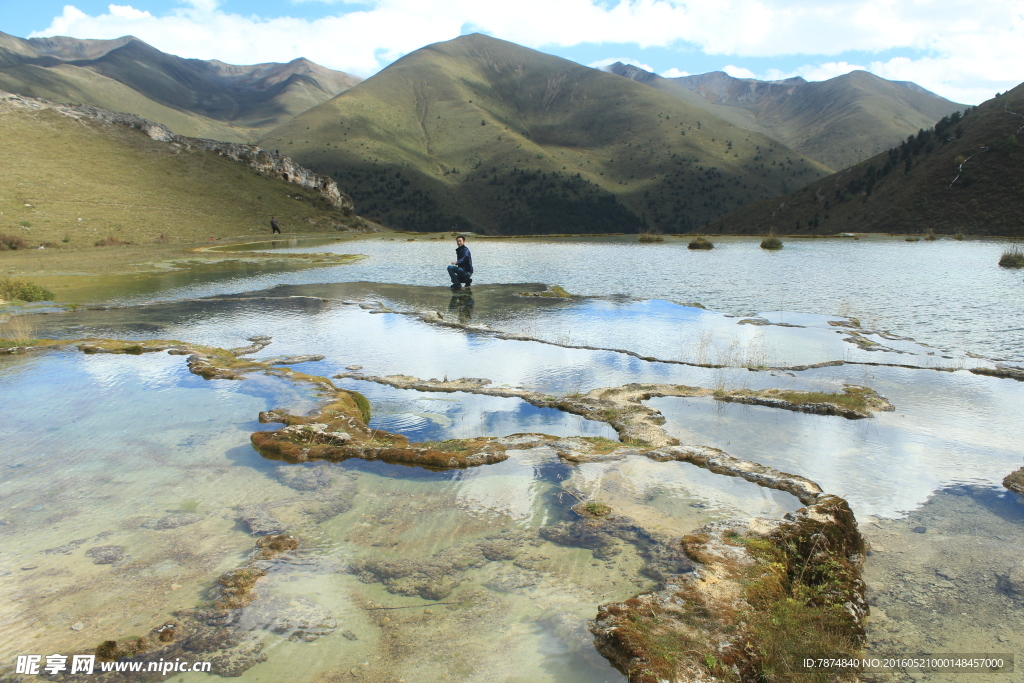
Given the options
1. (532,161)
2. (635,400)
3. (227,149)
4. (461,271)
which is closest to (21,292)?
(461,271)

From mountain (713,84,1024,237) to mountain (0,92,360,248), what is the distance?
225 feet

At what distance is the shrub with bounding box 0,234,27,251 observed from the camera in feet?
138

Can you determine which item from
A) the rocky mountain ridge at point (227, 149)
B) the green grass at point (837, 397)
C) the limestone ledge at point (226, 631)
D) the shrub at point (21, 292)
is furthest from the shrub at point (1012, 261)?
the rocky mountain ridge at point (227, 149)

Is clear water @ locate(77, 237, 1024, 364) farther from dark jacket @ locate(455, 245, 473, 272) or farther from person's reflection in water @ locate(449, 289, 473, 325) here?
person's reflection in water @ locate(449, 289, 473, 325)

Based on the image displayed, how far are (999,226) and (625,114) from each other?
421 feet

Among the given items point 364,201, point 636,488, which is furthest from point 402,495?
A: point 364,201

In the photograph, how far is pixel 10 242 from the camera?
4241 centimetres

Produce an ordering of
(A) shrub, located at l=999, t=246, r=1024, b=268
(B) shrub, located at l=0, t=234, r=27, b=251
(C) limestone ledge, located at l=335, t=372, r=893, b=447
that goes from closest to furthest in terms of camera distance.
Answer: (C) limestone ledge, located at l=335, t=372, r=893, b=447, (A) shrub, located at l=999, t=246, r=1024, b=268, (B) shrub, located at l=0, t=234, r=27, b=251

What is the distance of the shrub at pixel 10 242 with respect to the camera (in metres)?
42.0

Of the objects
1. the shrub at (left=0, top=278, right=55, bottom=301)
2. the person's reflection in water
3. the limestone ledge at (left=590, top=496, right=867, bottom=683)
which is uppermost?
the person's reflection in water

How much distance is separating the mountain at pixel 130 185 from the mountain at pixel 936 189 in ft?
225

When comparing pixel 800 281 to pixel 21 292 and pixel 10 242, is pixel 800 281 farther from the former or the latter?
pixel 10 242

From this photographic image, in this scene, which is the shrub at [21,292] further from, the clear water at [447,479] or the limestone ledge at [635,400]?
the limestone ledge at [635,400]

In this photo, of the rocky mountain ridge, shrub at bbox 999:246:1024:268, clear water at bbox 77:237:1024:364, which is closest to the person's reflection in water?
clear water at bbox 77:237:1024:364
